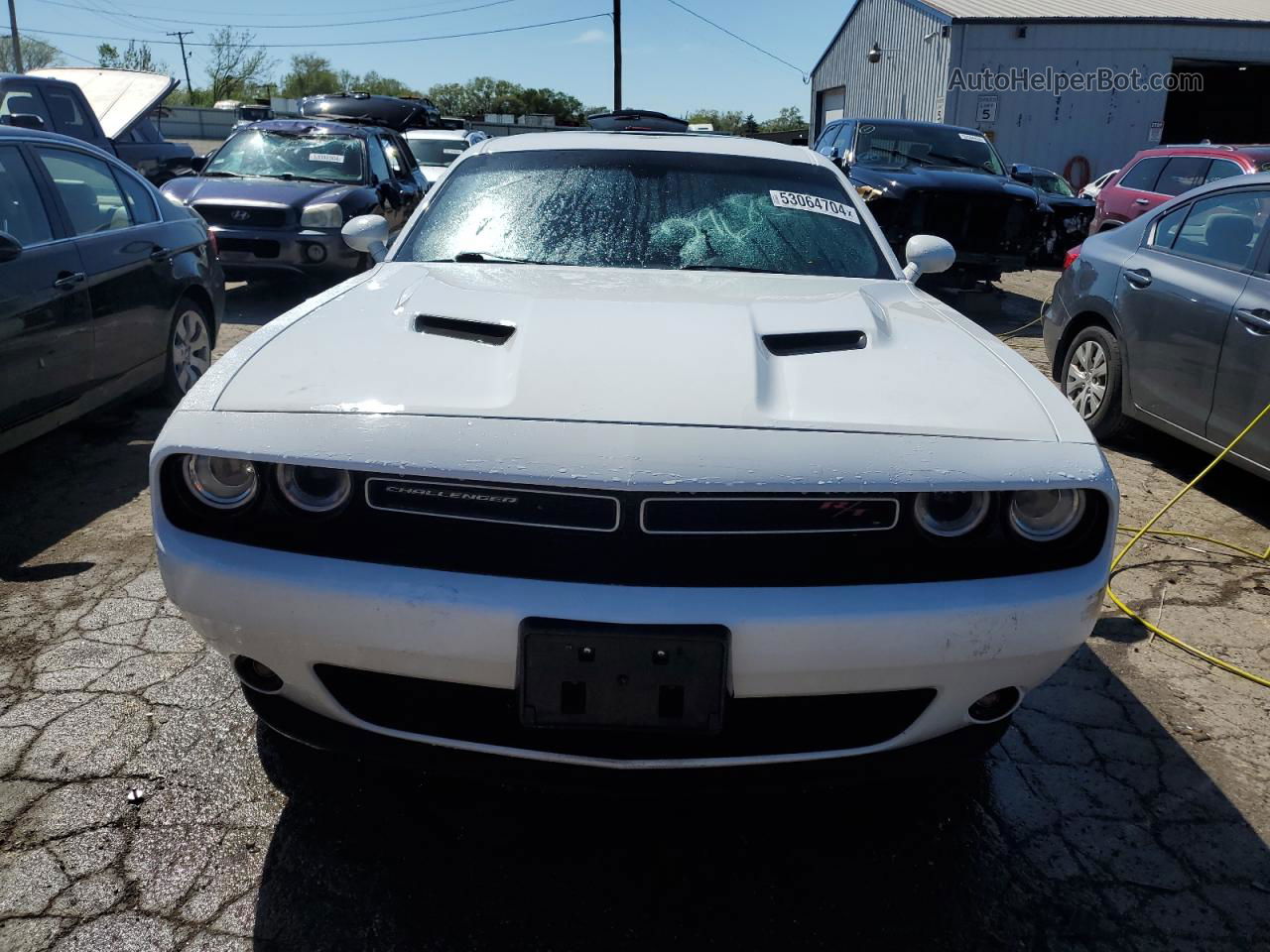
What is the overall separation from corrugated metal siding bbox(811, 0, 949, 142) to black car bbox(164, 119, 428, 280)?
1806 cm

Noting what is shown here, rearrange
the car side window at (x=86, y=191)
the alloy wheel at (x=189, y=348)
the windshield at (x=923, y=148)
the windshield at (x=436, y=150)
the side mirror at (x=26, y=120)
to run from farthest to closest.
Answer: the windshield at (x=436, y=150) < the windshield at (x=923, y=148) < the side mirror at (x=26, y=120) < the alloy wheel at (x=189, y=348) < the car side window at (x=86, y=191)

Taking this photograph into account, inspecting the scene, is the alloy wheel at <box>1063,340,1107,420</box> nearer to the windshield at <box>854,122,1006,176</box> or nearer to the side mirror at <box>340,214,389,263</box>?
the side mirror at <box>340,214,389,263</box>

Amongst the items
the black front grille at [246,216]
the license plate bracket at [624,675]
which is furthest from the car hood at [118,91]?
the license plate bracket at [624,675]

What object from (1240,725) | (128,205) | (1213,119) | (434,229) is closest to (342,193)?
(128,205)

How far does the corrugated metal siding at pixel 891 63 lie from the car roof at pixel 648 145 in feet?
74.9

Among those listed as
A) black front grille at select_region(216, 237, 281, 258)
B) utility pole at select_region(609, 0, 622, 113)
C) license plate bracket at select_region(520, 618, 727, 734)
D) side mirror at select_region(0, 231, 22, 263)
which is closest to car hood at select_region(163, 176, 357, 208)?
black front grille at select_region(216, 237, 281, 258)

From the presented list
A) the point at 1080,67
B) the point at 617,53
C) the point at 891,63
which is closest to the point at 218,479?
the point at 1080,67

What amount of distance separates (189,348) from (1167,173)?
9841 mm

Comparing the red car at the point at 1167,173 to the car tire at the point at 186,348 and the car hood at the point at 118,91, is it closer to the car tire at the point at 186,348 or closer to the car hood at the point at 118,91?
the car tire at the point at 186,348

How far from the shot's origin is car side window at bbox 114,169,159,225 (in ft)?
16.7

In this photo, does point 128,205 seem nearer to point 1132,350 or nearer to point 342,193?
point 342,193

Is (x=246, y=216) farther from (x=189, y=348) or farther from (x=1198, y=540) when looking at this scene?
(x=1198, y=540)

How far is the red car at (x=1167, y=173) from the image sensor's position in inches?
378

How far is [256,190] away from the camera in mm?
8859
